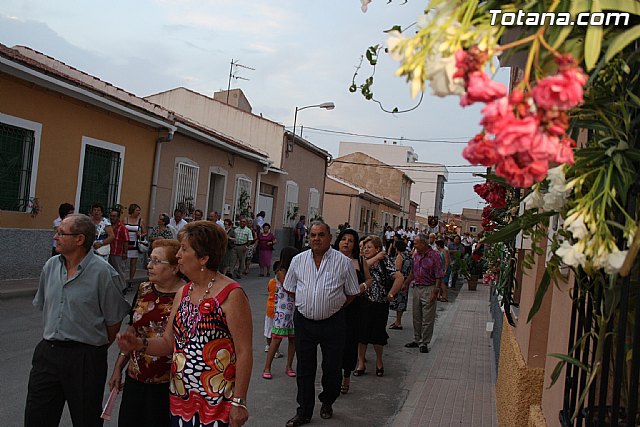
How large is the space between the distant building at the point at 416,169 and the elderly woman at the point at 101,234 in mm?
64694

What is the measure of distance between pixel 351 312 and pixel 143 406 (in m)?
3.87

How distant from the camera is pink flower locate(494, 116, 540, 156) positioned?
36.6 inches

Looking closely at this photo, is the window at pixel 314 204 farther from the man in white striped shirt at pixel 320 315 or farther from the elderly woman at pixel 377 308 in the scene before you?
the man in white striped shirt at pixel 320 315

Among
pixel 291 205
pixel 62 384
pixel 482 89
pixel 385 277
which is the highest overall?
pixel 291 205

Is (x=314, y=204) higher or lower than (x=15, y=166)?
higher

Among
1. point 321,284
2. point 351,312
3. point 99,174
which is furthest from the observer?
point 99,174

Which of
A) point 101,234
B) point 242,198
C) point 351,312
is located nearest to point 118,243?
point 101,234

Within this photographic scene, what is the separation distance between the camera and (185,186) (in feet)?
62.0

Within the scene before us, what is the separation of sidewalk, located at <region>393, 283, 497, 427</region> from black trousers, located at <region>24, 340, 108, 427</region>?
326cm

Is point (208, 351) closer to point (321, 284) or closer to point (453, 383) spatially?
point (321, 284)

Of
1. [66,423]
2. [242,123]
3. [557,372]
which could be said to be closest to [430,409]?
[66,423]

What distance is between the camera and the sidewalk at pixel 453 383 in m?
6.29

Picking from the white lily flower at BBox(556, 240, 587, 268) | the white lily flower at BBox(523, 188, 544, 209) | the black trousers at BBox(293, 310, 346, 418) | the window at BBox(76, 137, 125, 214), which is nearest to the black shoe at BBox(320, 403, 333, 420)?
the black trousers at BBox(293, 310, 346, 418)

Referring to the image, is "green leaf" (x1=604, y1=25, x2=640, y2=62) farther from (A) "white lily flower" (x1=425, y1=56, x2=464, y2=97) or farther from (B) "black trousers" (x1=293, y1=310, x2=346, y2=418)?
(B) "black trousers" (x1=293, y1=310, x2=346, y2=418)
